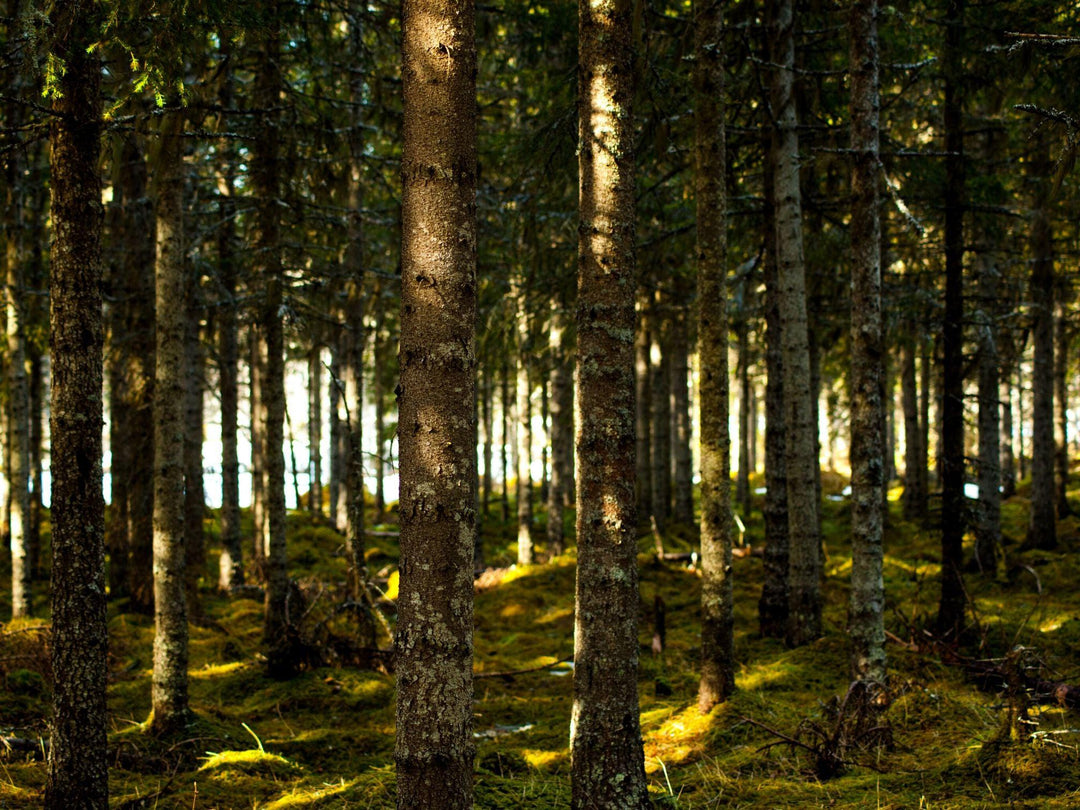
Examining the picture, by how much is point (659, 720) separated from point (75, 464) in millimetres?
5485

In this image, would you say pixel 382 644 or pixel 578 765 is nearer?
pixel 578 765

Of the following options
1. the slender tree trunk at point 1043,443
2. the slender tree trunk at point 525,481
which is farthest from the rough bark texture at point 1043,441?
the slender tree trunk at point 525,481

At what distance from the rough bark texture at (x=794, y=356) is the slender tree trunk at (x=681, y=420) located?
8.42m

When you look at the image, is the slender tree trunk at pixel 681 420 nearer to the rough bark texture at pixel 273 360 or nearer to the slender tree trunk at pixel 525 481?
the slender tree trunk at pixel 525 481

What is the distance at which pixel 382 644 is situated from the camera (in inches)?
421

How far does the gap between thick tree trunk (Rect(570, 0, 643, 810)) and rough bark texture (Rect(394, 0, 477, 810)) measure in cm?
166

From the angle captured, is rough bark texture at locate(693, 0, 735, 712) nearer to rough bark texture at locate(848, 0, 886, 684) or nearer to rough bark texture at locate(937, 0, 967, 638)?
rough bark texture at locate(848, 0, 886, 684)

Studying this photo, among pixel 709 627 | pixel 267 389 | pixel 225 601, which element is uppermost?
pixel 267 389

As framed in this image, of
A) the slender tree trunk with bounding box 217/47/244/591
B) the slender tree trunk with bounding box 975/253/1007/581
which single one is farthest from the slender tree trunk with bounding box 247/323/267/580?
the slender tree trunk with bounding box 975/253/1007/581

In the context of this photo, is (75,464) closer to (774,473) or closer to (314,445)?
(774,473)

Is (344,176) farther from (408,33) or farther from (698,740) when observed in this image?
(698,740)

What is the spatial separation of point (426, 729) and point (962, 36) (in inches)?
381

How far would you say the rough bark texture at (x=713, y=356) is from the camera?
7.25m

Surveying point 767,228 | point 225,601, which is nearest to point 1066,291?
point 767,228
